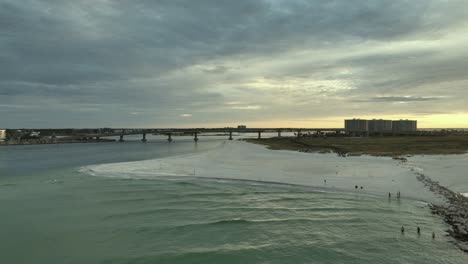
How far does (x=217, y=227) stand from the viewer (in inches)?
1032

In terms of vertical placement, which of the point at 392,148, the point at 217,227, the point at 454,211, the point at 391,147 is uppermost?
the point at 391,147

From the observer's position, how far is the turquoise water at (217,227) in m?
20.6

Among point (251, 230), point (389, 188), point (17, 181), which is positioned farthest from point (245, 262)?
point (17, 181)

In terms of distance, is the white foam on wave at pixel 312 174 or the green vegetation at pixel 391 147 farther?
the green vegetation at pixel 391 147

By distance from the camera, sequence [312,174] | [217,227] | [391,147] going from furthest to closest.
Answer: [391,147] < [312,174] < [217,227]

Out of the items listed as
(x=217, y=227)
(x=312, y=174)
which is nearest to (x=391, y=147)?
(x=312, y=174)

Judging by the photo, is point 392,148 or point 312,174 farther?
point 392,148

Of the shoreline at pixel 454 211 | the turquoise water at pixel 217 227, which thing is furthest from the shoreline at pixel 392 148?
the turquoise water at pixel 217 227

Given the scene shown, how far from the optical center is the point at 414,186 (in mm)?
38750

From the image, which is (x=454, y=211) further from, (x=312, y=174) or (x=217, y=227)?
(x=312, y=174)

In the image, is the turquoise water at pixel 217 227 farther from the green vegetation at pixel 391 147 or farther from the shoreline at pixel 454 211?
the green vegetation at pixel 391 147

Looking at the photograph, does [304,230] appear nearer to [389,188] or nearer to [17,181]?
[389,188]

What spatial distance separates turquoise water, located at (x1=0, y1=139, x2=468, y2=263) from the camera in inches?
811

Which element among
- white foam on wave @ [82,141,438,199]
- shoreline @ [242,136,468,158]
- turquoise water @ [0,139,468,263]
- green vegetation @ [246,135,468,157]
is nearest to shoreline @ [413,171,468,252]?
turquoise water @ [0,139,468,263]
